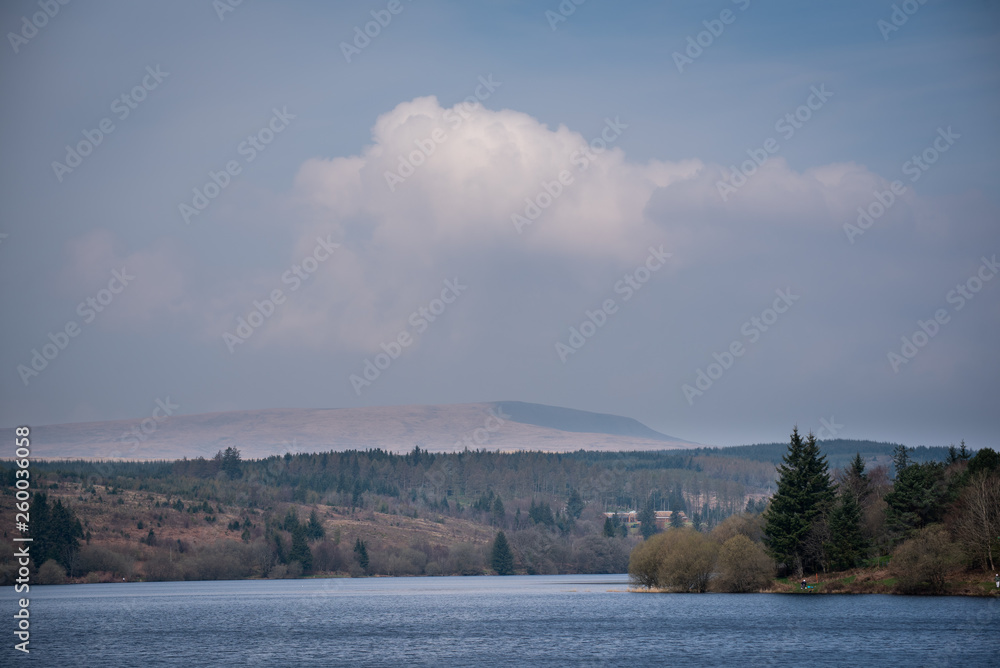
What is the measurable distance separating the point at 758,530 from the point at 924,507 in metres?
26.8

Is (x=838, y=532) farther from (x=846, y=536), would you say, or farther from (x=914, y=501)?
(x=914, y=501)

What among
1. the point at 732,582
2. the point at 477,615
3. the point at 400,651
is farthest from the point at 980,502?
the point at 400,651

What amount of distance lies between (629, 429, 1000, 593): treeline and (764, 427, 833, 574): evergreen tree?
0.12 meters

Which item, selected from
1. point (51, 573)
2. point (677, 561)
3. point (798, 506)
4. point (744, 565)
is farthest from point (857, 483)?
point (51, 573)

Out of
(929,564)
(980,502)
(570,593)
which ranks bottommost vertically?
(570,593)

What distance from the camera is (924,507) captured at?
11225 cm

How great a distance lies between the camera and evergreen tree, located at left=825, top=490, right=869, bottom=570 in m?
112

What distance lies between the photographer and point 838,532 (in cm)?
11206

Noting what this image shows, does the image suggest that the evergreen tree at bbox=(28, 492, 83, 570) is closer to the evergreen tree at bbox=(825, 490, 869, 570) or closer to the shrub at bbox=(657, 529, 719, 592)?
the shrub at bbox=(657, 529, 719, 592)

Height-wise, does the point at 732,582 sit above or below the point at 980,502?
below

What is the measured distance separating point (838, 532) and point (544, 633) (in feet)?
144

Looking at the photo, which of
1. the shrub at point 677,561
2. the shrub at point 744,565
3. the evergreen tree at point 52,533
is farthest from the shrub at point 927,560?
the evergreen tree at point 52,533

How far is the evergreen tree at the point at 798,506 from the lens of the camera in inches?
4564

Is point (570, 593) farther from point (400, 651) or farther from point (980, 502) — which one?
point (400, 651)
